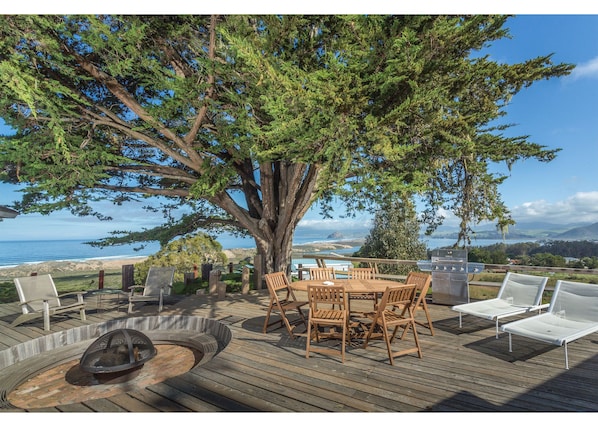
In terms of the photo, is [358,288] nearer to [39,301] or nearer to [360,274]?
[360,274]

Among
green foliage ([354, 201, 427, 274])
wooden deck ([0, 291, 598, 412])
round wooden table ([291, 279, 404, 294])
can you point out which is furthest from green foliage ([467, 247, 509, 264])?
wooden deck ([0, 291, 598, 412])

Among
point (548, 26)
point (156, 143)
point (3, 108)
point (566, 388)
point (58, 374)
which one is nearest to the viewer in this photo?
point (566, 388)

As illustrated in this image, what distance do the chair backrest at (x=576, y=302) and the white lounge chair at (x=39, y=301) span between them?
729cm

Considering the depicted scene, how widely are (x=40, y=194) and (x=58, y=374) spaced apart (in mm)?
6268

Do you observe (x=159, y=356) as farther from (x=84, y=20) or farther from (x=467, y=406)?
(x=84, y=20)

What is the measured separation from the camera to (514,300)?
16.1 feet

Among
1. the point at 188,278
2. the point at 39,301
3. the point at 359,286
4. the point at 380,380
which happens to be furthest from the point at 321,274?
the point at 188,278

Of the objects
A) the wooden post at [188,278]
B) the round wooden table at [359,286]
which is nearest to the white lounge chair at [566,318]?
the round wooden table at [359,286]

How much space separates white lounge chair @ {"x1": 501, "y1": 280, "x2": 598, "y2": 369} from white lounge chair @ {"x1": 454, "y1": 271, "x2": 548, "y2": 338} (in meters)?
0.34

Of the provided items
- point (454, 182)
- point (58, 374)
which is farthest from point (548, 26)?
point (58, 374)

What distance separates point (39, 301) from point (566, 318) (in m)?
7.93

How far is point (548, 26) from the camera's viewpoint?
6562mm

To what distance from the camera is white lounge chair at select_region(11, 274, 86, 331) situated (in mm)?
5008

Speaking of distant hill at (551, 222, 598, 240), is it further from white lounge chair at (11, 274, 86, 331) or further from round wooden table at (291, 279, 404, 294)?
Result: white lounge chair at (11, 274, 86, 331)
